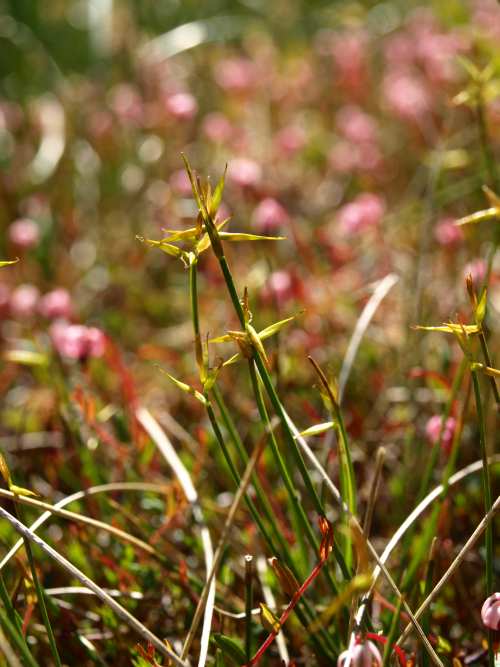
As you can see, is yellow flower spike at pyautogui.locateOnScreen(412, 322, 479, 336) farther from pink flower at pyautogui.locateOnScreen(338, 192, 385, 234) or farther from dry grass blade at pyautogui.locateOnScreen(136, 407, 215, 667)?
pink flower at pyautogui.locateOnScreen(338, 192, 385, 234)

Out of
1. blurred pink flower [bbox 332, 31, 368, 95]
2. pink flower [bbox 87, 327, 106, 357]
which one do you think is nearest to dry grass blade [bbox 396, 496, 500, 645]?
pink flower [bbox 87, 327, 106, 357]

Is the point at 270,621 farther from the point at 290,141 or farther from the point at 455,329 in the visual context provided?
the point at 290,141

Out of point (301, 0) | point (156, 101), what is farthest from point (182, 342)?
point (301, 0)

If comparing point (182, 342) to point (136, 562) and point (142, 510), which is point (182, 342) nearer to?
point (142, 510)

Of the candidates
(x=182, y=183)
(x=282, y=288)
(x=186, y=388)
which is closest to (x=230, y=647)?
(x=186, y=388)

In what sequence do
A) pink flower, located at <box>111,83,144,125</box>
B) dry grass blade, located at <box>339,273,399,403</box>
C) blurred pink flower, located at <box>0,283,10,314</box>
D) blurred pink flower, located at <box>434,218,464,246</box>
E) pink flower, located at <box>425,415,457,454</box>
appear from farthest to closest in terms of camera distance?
pink flower, located at <box>111,83,144,125</box>, blurred pink flower, located at <box>0,283,10,314</box>, blurred pink flower, located at <box>434,218,464,246</box>, dry grass blade, located at <box>339,273,399,403</box>, pink flower, located at <box>425,415,457,454</box>

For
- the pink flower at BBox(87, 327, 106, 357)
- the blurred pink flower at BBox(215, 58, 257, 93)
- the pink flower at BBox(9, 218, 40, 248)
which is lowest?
the pink flower at BBox(87, 327, 106, 357)

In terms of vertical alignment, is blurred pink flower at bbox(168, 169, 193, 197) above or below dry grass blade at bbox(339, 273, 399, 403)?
above

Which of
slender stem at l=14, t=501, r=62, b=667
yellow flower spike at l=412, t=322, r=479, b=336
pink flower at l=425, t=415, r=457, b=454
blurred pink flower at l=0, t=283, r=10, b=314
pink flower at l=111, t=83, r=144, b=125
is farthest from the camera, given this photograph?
pink flower at l=111, t=83, r=144, b=125
